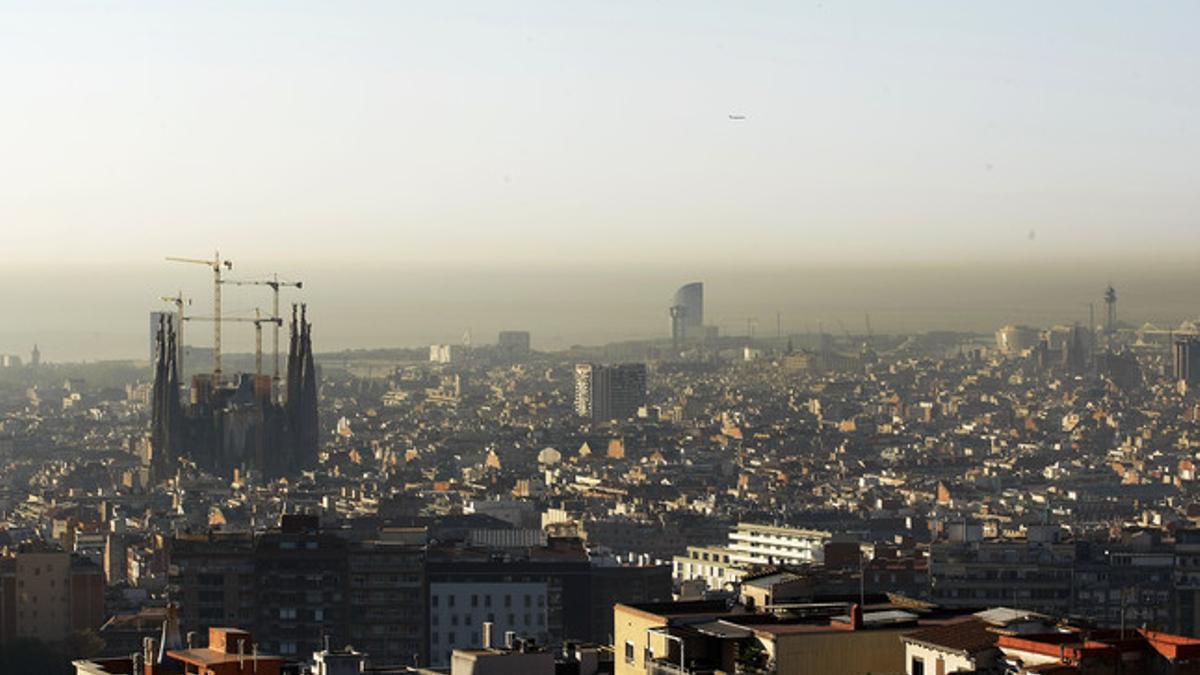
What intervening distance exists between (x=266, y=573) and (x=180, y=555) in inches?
99.2

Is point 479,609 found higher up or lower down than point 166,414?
lower down

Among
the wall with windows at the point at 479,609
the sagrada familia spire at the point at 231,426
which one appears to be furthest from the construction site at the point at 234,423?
the wall with windows at the point at 479,609

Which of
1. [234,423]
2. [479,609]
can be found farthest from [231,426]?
[479,609]

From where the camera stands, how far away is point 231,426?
138500mm

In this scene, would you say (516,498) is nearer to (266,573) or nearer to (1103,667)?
(266,573)

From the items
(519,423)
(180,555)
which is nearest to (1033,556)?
(180,555)

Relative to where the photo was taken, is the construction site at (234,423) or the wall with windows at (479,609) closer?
the wall with windows at (479,609)

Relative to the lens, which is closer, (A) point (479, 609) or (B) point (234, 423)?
(A) point (479, 609)

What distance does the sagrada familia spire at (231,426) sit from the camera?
448ft

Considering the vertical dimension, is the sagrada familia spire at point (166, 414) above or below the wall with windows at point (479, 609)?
above

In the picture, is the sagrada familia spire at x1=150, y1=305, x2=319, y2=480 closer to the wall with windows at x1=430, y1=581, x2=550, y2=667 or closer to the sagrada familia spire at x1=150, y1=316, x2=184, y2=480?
the sagrada familia spire at x1=150, y1=316, x2=184, y2=480

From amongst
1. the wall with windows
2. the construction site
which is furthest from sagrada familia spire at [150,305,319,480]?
the wall with windows

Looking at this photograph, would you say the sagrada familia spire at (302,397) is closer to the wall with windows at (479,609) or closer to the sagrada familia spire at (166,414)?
the sagrada familia spire at (166,414)

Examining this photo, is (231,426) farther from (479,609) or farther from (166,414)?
(479,609)
